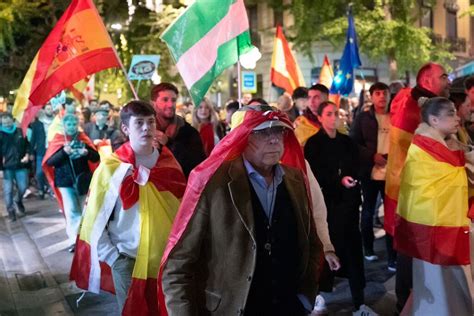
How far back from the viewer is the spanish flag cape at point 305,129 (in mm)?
6547

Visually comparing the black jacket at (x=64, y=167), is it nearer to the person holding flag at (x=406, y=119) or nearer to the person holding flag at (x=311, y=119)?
the person holding flag at (x=311, y=119)

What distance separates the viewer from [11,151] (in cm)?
1284

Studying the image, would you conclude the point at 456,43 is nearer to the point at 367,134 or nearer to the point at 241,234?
the point at 367,134

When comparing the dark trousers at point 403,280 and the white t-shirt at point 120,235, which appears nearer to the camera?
the white t-shirt at point 120,235

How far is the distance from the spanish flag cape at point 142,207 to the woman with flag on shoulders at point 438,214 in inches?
77.3

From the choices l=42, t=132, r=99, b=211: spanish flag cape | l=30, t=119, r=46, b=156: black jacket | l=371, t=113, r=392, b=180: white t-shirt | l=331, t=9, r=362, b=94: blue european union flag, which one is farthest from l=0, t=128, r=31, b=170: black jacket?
l=371, t=113, r=392, b=180: white t-shirt

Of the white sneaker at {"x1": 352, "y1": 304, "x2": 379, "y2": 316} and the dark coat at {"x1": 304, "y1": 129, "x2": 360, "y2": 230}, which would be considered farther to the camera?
the dark coat at {"x1": 304, "y1": 129, "x2": 360, "y2": 230}

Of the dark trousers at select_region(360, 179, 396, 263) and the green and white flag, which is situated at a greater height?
the green and white flag

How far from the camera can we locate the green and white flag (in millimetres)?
5773

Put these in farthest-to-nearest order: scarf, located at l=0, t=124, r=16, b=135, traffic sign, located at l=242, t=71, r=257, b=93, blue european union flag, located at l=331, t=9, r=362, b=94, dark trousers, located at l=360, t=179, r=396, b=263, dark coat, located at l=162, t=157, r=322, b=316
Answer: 1. traffic sign, located at l=242, t=71, r=257, b=93
2. scarf, located at l=0, t=124, r=16, b=135
3. blue european union flag, located at l=331, t=9, r=362, b=94
4. dark trousers, located at l=360, t=179, r=396, b=263
5. dark coat, located at l=162, t=157, r=322, b=316

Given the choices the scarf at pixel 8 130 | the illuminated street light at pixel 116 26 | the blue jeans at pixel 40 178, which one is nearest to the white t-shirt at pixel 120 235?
the scarf at pixel 8 130

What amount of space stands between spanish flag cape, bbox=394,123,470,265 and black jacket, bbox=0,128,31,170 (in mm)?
9627

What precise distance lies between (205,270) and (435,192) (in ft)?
8.54

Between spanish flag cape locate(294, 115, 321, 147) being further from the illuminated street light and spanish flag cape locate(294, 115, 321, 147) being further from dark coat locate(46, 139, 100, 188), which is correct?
the illuminated street light
